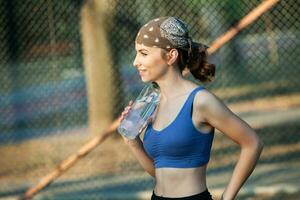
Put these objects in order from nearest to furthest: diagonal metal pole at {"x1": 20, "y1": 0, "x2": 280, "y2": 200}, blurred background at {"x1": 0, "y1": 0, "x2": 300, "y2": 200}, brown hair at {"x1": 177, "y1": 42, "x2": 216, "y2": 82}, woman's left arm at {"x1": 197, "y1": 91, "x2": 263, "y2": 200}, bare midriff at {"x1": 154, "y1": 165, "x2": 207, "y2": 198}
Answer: woman's left arm at {"x1": 197, "y1": 91, "x2": 263, "y2": 200} → bare midriff at {"x1": 154, "y1": 165, "x2": 207, "y2": 198} → brown hair at {"x1": 177, "y1": 42, "x2": 216, "y2": 82} → diagonal metal pole at {"x1": 20, "y1": 0, "x2": 280, "y2": 200} → blurred background at {"x1": 0, "y1": 0, "x2": 300, "y2": 200}

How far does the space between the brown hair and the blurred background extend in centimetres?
388

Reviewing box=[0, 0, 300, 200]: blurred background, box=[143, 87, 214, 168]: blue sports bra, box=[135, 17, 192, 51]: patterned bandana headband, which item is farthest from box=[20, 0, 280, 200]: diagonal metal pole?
box=[143, 87, 214, 168]: blue sports bra

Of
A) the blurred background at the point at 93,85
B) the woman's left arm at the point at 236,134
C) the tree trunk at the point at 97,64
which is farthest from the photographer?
the tree trunk at the point at 97,64

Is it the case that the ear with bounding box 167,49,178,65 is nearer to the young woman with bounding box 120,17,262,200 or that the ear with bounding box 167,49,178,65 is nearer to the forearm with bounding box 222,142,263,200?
the young woman with bounding box 120,17,262,200

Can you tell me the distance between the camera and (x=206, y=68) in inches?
136

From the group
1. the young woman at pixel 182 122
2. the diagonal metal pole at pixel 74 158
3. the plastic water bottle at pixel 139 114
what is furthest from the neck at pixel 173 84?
the diagonal metal pole at pixel 74 158

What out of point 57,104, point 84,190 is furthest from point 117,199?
point 57,104

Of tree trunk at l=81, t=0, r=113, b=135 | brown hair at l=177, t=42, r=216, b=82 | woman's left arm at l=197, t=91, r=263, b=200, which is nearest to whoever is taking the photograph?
woman's left arm at l=197, t=91, r=263, b=200

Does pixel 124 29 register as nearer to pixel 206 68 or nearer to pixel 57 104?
pixel 57 104

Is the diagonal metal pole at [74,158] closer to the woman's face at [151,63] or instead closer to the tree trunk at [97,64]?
the tree trunk at [97,64]

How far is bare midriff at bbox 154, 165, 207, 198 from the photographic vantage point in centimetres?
324

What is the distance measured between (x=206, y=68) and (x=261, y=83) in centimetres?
470

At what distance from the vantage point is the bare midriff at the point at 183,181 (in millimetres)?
3244

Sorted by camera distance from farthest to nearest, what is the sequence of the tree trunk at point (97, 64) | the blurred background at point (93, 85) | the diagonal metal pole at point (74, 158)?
the tree trunk at point (97, 64) → the blurred background at point (93, 85) → the diagonal metal pole at point (74, 158)
